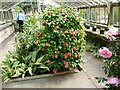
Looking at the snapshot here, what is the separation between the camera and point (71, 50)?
445cm

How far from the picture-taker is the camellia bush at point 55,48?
14.4ft

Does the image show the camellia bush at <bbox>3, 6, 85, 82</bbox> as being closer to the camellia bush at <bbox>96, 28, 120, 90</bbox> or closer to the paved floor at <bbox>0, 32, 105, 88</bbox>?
the paved floor at <bbox>0, 32, 105, 88</bbox>

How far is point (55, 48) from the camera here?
14.3 feet

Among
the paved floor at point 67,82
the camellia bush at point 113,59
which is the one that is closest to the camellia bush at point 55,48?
the paved floor at point 67,82

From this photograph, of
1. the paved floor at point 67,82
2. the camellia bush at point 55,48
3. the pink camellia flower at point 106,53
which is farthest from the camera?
the camellia bush at point 55,48

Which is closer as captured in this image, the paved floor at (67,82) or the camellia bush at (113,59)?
the camellia bush at (113,59)

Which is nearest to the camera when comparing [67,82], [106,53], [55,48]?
[106,53]

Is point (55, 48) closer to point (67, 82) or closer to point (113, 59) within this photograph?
point (67, 82)

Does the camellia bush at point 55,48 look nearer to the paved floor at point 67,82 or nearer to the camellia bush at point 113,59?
the paved floor at point 67,82

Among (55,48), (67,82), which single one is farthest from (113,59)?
(55,48)

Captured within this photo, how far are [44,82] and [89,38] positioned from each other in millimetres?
4771

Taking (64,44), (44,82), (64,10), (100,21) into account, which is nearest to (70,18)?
(64,10)

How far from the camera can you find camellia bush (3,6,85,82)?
172 inches

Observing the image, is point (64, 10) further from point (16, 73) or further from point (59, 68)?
point (16, 73)
